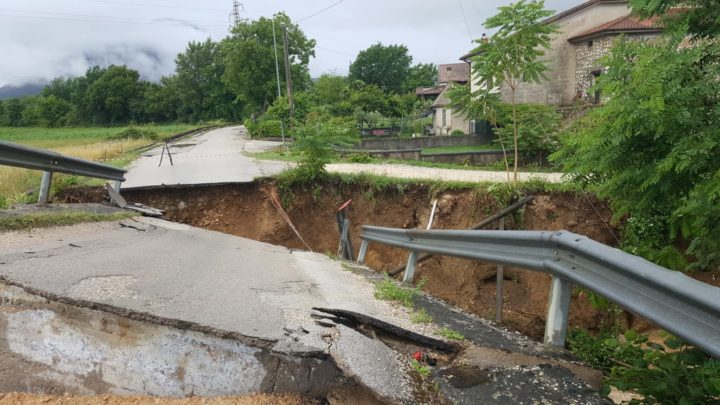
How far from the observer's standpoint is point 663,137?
6566 millimetres

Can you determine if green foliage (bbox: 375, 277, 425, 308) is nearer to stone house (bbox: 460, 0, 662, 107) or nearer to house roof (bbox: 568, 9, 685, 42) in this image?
house roof (bbox: 568, 9, 685, 42)

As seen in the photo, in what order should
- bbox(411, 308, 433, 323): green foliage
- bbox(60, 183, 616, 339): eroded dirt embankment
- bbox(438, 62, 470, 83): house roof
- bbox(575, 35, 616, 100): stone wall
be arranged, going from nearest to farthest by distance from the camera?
bbox(411, 308, 433, 323): green foliage
bbox(60, 183, 616, 339): eroded dirt embankment
bbox(575, 35, 616, 100): stone wall
bbox(438, 62, 470, 83): house roof

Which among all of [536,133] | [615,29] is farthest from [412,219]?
[615,29]

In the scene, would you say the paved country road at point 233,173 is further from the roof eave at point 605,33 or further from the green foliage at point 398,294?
the roof eave at point 605,33

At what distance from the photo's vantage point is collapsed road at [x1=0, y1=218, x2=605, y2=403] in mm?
2756

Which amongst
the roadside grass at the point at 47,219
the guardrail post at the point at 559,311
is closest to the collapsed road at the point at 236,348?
the guardrail post at the point at 559,311

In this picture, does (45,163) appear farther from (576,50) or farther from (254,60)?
(254,60)

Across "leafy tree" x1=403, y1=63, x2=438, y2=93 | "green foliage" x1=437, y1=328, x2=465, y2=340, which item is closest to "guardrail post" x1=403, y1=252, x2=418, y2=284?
"green foliage" x1=437, y1=328, x2=465, y2=340

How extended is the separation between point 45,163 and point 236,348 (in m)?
6.09

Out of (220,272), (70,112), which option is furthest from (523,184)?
(70,112)

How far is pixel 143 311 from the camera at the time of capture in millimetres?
3213

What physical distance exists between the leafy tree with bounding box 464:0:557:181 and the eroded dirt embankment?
301 centimetres

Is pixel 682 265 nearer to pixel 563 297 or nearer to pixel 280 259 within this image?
pixel 563 297

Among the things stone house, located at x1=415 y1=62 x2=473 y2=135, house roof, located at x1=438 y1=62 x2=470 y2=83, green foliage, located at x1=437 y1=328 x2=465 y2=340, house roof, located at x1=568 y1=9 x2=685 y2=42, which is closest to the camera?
green foliage, located at x1=437 y1=328 x2=465 y2=340
